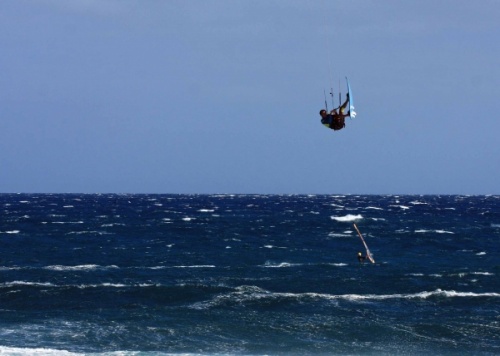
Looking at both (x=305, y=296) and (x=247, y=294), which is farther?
(x=247, y=294)

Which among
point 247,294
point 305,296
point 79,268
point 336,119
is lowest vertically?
point 305,296

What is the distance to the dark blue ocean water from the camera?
123ft

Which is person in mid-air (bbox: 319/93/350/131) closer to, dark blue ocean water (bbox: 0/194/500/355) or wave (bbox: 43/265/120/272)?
dark blue ocean water (bbox: 0/194/500/355)

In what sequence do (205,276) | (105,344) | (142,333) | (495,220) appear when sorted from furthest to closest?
(495,220) < (205,276) < (142,333) < (105,344)

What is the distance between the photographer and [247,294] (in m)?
50.0

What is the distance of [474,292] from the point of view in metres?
51.7

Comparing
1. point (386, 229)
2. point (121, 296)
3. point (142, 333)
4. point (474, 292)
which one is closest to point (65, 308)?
point (121, 296)

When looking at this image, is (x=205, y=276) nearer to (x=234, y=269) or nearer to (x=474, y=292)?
(x=234, y=269)

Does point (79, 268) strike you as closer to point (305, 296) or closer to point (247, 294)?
point (247, 294)

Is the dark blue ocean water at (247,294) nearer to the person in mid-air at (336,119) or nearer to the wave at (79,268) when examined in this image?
the wave at (79,268)

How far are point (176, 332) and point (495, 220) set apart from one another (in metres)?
109

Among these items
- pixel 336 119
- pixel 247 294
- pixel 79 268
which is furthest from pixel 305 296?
pixel 336 119

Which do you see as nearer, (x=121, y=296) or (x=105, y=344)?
(x=105, y=344)

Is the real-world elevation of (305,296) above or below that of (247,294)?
below
